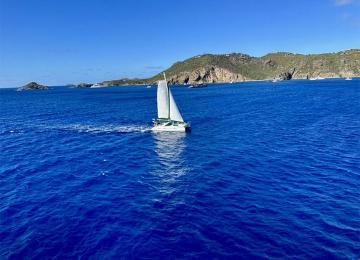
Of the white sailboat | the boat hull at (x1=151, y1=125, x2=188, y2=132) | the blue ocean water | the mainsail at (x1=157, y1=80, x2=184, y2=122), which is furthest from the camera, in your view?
the mainsail at (x1=157, y1=80, x2=184, y2=122)

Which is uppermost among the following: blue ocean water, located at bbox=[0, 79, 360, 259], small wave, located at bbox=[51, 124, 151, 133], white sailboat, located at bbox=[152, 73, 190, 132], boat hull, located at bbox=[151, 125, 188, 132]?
white sailboat, located at bbox=[152, 73, 190, 132]

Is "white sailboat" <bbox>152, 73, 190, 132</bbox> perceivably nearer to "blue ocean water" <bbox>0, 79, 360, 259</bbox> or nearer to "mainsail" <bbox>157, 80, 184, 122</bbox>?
"mainsail" <bbox>157, 80, 184, 122</bbox>

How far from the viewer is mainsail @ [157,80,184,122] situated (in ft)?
294

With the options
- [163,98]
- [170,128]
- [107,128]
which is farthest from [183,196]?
[107,128]

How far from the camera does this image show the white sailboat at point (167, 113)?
8919 cm

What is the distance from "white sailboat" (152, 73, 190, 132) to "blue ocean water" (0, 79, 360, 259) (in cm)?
438

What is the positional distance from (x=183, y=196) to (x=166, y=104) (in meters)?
48.9

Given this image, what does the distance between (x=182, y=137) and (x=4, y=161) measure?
123ft

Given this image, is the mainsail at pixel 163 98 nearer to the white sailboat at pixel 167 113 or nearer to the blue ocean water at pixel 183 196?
the white sailboat at pixel 167 113

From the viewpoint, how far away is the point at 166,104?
299 feet

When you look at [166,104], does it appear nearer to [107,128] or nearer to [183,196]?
[107,128]

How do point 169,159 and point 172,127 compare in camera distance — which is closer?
point 169,159

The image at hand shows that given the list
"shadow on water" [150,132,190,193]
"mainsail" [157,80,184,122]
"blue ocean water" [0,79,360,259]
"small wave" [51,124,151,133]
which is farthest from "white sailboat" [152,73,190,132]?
"small wave" [51,124,151,133]

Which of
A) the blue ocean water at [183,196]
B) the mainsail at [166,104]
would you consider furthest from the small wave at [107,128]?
the blue ocean water at [183,196]
